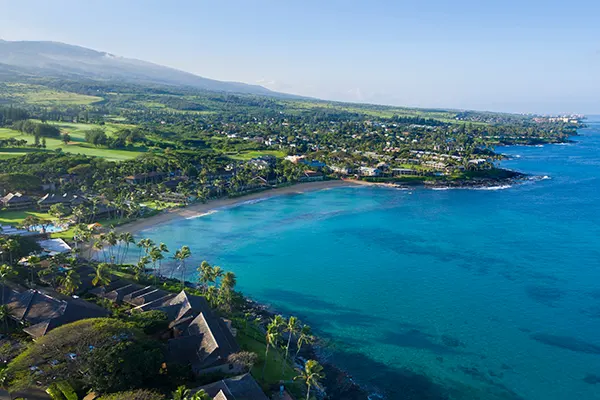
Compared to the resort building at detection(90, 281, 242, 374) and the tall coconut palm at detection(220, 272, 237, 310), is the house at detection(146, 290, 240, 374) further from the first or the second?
the tall coconut palm at detection(220, 272, 237, 310)

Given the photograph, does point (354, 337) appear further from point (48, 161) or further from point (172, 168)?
point (48, 161)

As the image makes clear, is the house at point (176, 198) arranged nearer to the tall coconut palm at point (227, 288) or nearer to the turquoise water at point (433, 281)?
the turquoise water at point (433, 281)

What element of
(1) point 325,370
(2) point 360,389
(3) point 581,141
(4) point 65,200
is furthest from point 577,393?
(3) point 581,141

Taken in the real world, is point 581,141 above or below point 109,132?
above

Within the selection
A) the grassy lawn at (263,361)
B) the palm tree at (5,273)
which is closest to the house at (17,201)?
the palm tree at (5,273)

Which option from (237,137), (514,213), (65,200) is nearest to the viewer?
(65,200)

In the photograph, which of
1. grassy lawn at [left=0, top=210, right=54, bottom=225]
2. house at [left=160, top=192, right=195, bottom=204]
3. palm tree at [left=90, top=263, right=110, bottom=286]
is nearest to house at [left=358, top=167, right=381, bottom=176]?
house at [left=160, top=192, right=195, bottom=204]

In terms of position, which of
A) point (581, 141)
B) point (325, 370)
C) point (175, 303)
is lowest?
point (325, 370)

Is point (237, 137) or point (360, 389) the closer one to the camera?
point (360, 389)
